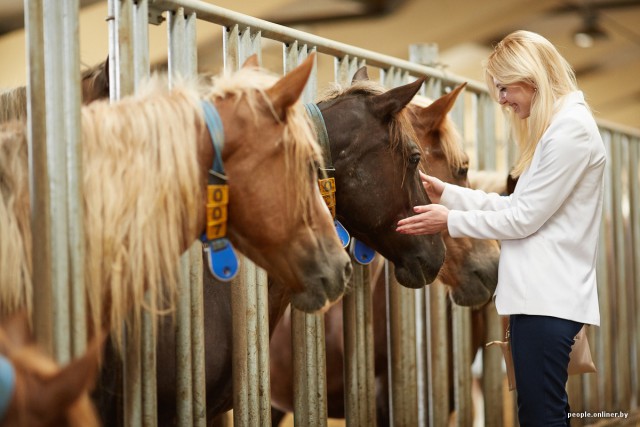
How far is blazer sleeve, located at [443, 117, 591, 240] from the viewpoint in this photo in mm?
1647

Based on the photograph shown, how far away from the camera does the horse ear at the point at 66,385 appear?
746 millimetres

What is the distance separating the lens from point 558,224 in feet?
5.61

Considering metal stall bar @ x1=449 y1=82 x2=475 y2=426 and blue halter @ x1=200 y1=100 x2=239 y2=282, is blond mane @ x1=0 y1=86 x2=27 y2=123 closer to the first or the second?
blue halter @ x1=200 y1=100 x2=239 y2=282

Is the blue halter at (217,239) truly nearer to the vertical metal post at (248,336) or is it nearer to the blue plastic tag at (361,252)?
the vertical metal post at (248,336)

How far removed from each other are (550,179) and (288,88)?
Result: 2.06ft

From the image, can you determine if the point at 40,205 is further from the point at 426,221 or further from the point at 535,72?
the point at 535,72

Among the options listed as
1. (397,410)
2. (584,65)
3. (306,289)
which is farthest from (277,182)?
(584,65)

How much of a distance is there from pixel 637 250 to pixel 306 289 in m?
3.19

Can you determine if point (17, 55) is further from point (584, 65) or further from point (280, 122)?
point (584, 65)

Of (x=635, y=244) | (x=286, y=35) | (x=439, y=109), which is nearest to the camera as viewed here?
(x=286, y=35)

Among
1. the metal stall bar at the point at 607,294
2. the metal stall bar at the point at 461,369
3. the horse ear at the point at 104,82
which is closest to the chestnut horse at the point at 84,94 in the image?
the horse ear at the point at 104,82

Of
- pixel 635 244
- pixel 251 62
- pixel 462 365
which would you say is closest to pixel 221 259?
pixel 251 62

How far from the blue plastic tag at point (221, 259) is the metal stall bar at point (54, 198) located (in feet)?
0.76

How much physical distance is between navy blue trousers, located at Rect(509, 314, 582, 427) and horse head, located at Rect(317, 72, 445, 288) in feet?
1.30
